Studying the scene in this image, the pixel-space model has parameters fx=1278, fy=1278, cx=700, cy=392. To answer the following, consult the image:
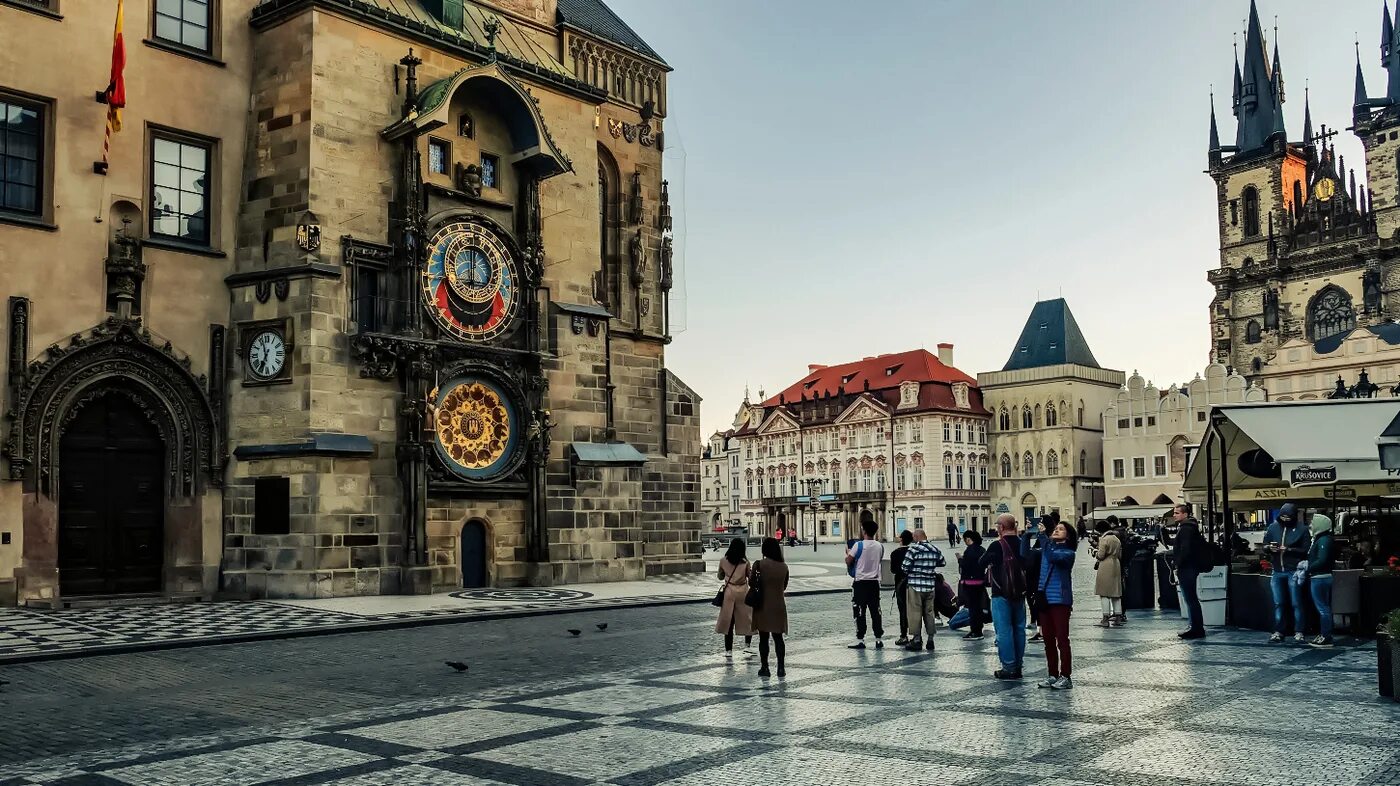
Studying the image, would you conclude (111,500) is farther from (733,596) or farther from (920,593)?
(920,593)

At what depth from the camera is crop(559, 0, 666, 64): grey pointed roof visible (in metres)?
35.2

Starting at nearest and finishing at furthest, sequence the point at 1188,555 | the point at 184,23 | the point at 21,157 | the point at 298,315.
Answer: the point at 1188,555 → the point at 21,157 → the point at 298,315 → the point at 184,23

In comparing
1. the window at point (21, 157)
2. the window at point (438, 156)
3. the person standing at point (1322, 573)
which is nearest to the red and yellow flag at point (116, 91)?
the window at point (21, 157)

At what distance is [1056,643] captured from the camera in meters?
12.5

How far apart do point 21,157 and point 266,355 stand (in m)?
5.59

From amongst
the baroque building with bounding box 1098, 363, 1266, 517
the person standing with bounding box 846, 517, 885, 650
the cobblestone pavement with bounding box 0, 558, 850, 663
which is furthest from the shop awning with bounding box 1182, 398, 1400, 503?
the baroque building with bounding box 1098, 363, 1266, 517

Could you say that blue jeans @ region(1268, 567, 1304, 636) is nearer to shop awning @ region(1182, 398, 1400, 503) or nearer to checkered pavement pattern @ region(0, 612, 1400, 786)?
shop awning @ region(1182, 398, 1400, 503)

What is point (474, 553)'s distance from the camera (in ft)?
92.5

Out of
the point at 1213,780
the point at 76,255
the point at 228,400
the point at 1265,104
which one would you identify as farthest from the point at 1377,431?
the point at 1265,104

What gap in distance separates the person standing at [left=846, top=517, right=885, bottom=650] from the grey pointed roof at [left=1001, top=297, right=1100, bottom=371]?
3873 inches

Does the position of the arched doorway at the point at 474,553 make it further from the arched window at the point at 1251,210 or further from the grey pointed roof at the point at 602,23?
the arched window at the point at 1251,210

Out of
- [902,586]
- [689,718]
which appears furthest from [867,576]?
[689,718]

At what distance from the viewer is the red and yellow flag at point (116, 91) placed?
2333 centimetres

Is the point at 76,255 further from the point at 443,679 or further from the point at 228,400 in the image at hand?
the point at 443,679
